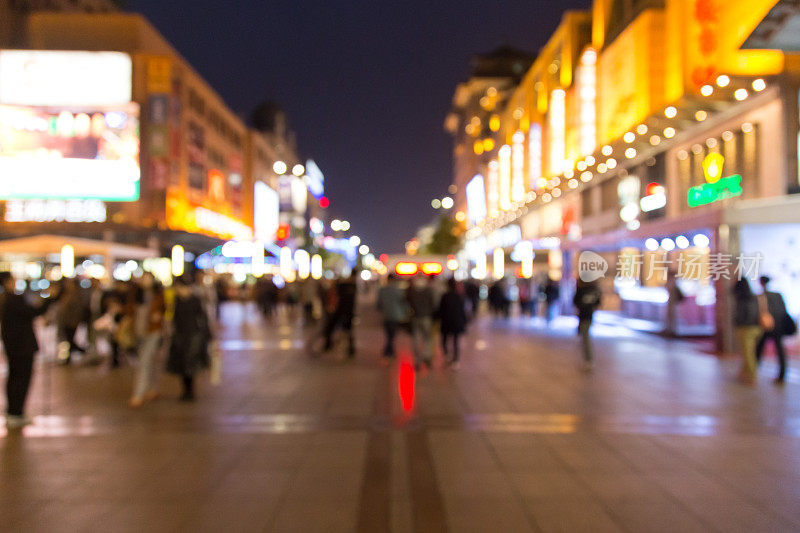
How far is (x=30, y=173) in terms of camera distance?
153 ft

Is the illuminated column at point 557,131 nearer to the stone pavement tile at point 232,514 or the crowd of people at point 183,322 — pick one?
the crowd of people at point 183,322

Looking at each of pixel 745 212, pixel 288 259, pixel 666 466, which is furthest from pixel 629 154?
pixel 288 259

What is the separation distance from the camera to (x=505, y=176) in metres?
53.3

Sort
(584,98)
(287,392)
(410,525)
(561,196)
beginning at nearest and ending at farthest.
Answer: (410,525) → (287,392) → (584,98) → (561,196)

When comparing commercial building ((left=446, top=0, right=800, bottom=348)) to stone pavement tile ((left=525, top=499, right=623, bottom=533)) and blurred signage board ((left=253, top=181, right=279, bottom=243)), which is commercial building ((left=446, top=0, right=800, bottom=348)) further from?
blurred signage board ((left=253, top=181, right=279, bottom=243))

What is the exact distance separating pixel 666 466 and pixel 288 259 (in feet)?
271

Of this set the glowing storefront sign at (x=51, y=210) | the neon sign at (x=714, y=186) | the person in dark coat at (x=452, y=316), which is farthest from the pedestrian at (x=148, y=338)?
the glowing storefront sign at (x=51, y=210)

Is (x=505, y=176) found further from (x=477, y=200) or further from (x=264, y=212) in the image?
(x=264, y=212)

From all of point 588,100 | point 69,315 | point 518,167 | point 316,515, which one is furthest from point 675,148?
point 316,515

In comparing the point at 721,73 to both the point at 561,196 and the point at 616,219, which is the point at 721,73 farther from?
the point at 561,196

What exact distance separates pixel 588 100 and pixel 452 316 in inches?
853

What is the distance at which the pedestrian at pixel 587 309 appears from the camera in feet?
40.5

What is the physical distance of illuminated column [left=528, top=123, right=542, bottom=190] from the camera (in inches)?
1597

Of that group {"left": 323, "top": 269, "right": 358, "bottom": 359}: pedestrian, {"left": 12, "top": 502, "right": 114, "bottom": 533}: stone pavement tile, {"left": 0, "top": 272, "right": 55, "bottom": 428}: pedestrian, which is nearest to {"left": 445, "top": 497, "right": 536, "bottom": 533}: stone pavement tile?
{"left": 12, "top": 502, "right": 114, "bottom": 533}: stone pavement tile
